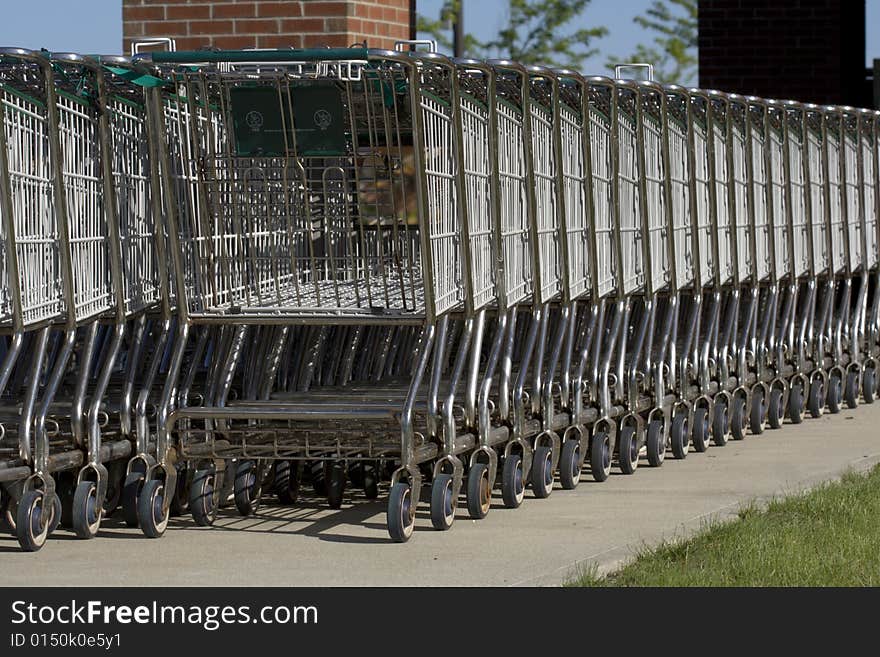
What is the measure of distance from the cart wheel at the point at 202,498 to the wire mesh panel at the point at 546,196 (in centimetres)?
140

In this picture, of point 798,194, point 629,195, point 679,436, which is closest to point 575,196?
point 629,195

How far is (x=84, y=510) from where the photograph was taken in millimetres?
5949

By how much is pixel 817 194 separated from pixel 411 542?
15.4ft

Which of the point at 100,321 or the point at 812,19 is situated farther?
the point at 812,19

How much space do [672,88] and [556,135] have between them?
0.98m

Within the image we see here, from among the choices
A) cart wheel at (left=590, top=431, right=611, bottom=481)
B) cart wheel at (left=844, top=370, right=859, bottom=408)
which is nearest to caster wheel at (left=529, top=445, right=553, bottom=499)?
cart wheel at (left=590, top=431, right=611, bottom=481)

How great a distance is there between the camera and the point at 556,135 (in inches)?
269

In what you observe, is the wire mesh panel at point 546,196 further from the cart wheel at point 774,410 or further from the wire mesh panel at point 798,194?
the wire mesh panel at point 798,194

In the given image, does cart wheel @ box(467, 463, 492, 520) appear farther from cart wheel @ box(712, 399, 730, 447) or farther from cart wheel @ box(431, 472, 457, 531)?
cart wheel @ box(712, 399, 730, 447)

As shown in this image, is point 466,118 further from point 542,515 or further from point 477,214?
point 542,515

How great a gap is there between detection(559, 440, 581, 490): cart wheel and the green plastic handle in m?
1.88

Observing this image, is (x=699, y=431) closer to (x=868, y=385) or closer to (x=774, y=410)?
(x=774, y=410)

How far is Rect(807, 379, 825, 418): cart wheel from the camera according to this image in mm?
9430

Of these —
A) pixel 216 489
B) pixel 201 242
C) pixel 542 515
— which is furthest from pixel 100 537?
pixel 542 515
